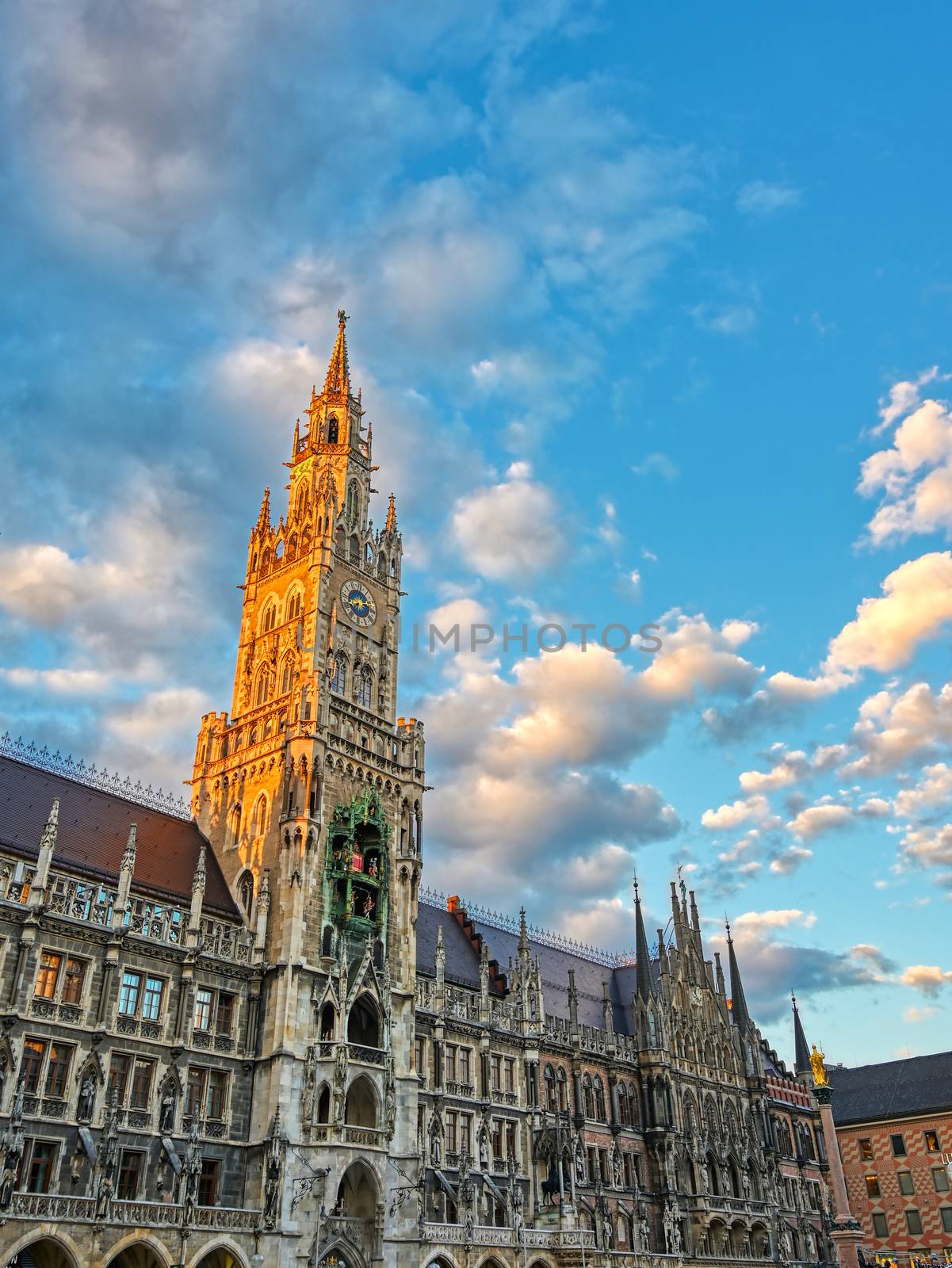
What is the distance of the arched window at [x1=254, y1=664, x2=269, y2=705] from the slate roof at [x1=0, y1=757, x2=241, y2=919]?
7.43 metres

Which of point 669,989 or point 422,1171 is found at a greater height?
point 669,989

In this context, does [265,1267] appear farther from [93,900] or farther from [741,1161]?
[741,1161]

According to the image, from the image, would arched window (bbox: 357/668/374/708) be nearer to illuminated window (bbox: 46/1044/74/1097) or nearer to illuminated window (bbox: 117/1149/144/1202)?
illuminated window (bbox: 46/1044/74/1097)

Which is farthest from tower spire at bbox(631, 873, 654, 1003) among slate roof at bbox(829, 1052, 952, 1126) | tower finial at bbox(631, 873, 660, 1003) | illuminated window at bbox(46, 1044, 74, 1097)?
illuminated window at bbox(46, 1044, 74, 1097)

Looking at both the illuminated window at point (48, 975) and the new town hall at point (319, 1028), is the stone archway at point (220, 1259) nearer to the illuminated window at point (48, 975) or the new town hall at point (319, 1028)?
the new town hall at point (319, 1028)

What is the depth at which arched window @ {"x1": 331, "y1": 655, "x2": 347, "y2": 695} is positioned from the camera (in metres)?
58.7

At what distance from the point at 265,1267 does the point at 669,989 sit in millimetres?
39974

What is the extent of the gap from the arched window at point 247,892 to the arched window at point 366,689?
1137 cm

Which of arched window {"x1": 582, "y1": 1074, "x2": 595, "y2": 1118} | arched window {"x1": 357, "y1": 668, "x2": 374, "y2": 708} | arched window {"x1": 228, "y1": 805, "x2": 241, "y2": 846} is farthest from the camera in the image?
arched window {"x1": 582, "y1": 1074, "x2": 595, "y2": 1118}

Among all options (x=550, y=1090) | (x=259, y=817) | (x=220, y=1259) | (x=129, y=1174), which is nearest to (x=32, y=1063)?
(x=129, y=1174)

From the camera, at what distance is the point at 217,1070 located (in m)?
46.4

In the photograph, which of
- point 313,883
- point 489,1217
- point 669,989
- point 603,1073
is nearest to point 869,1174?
point 669,989

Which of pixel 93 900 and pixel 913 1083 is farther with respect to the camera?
pixel 913 1083

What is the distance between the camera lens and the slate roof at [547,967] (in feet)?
212
